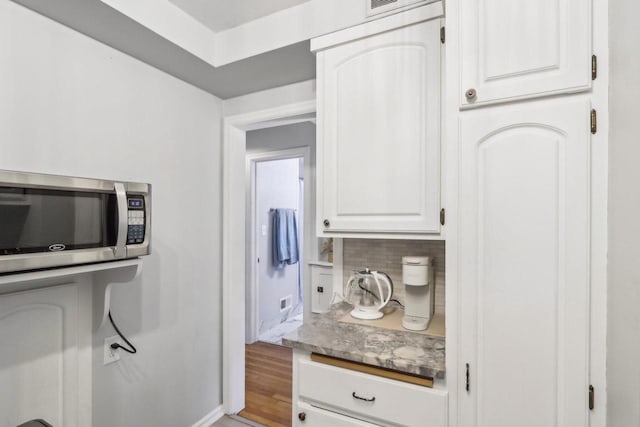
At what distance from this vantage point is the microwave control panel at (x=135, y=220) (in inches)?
50.6

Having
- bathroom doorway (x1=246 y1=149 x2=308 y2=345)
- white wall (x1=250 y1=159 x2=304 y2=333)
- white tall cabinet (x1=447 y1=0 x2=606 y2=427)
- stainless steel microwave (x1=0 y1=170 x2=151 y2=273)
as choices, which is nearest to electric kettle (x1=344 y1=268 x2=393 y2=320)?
white tall cabinet (x1=447 y1=0 x2=606 y2=427)

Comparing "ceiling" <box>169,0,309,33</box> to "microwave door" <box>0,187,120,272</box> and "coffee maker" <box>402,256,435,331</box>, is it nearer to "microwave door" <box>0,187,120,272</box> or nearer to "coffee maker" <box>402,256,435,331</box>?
"microwave door" <box>0,187,120,272</box>

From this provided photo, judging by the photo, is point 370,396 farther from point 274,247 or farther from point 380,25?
point 274,247

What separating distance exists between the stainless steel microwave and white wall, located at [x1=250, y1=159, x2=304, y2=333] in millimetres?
2472

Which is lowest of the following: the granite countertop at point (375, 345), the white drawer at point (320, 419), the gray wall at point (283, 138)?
the white drawer at point (320, 419)

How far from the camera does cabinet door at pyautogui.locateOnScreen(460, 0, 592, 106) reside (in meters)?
0.93

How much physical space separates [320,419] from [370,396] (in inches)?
9.6

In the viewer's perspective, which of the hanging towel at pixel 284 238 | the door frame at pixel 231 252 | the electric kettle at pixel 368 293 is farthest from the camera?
the hanging towel at pixel 284 238

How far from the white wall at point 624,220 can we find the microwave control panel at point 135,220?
61.0 inches

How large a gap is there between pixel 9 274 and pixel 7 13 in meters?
1.04

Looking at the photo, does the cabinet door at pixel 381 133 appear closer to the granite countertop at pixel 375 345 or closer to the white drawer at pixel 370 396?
the granite countertop at pixel 375 345

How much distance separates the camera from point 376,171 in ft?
4.73

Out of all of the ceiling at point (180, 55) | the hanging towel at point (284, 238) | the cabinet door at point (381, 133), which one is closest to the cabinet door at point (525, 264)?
the cabinet door at point (381, 133)

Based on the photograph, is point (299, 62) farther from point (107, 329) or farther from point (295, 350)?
point (107, 329)
